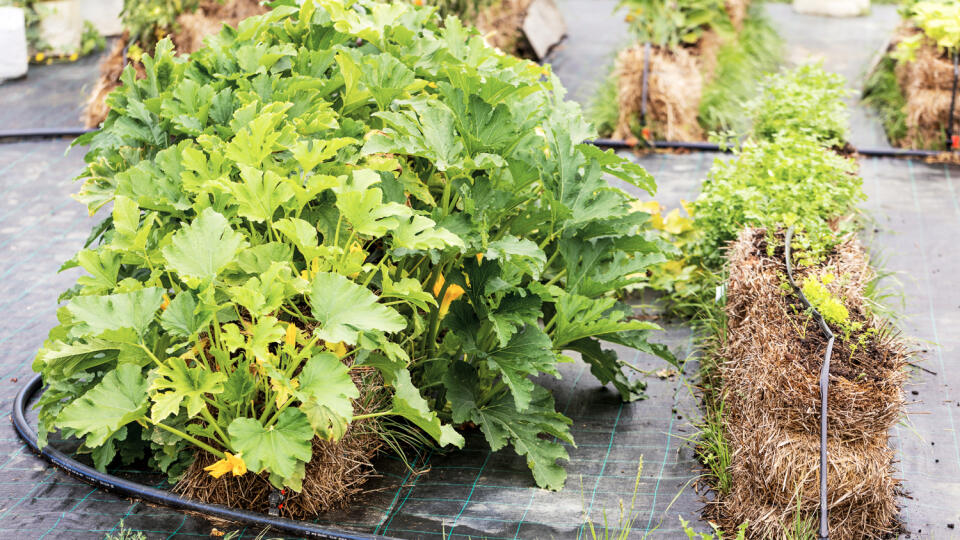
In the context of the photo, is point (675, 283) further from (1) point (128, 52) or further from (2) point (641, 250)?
(1) point (128, 52)

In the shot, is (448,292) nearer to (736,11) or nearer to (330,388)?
(330,388)

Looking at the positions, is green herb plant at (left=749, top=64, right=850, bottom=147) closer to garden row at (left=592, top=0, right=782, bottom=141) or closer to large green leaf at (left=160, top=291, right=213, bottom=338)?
garden row at (left=592, top=0, right=782, bottom=141)

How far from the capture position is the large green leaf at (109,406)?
11.2ft

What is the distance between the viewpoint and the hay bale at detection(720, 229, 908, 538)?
3586mm

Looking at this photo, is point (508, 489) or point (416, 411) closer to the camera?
point (416, 411)

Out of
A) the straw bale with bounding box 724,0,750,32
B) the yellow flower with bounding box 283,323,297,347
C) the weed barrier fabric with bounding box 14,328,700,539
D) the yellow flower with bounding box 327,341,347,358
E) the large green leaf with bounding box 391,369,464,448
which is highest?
the yellow flower with bounding box 283,323,297,347

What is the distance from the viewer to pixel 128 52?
8.23 m

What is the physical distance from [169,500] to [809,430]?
2.29m

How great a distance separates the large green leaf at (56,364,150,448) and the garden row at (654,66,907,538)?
82.4 inches

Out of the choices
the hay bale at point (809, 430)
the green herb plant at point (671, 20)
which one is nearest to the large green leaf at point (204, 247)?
the hay bale at point (809, 430)

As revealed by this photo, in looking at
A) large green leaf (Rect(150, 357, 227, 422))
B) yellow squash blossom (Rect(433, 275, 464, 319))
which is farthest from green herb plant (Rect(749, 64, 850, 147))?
large green leaf (Rect(150, 357, 227, 422))

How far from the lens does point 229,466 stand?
12.0 ft

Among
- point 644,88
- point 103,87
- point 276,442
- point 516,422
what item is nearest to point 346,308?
point 276,442

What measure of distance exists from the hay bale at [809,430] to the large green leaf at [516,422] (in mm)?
647
